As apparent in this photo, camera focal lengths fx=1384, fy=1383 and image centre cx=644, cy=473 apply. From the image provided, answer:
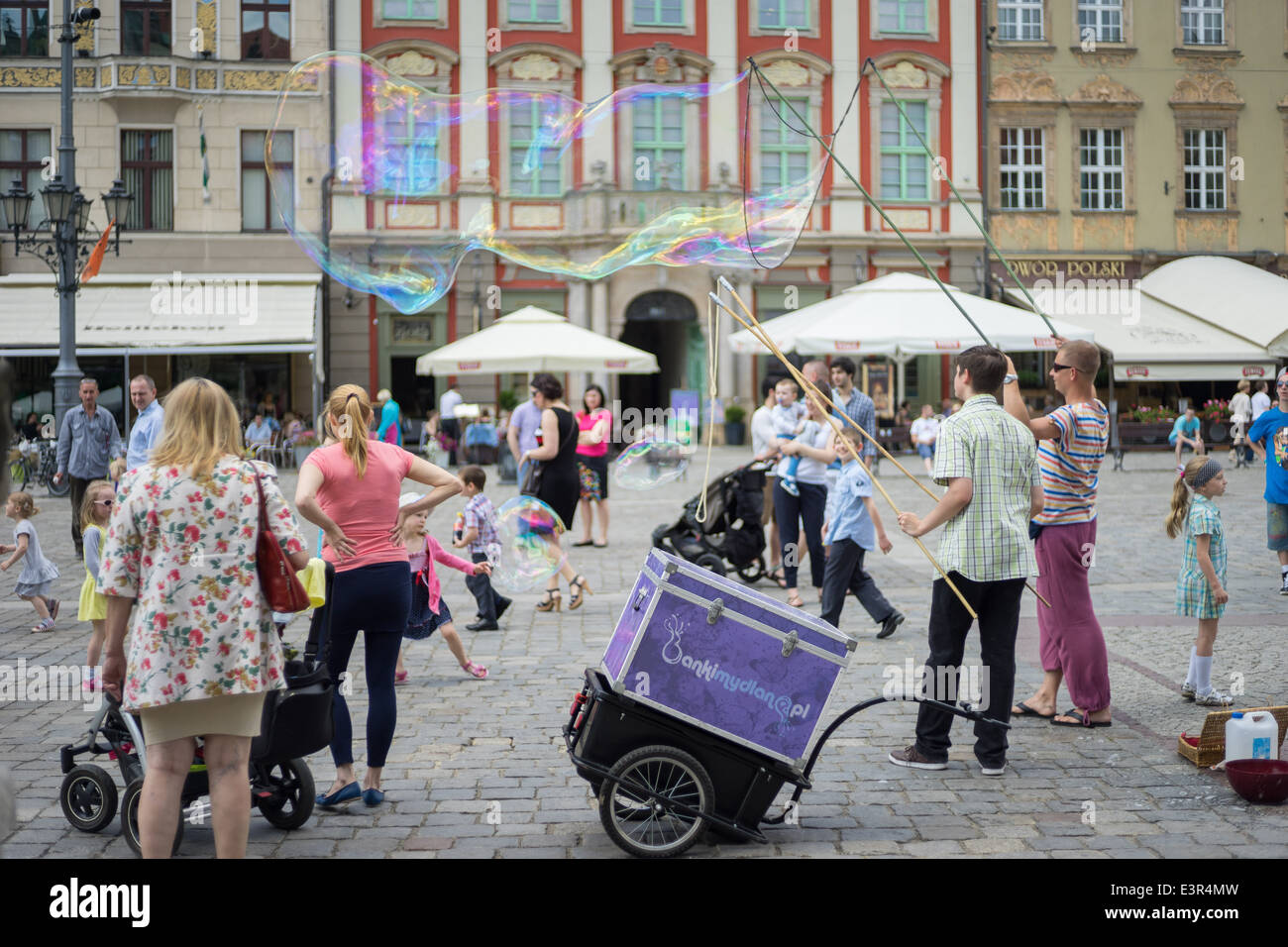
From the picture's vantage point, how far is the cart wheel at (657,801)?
184 inches

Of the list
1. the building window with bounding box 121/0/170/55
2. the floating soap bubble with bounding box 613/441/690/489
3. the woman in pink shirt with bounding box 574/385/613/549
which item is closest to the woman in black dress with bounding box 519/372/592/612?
the floating soap bubble with bounding box 613/441/690/489

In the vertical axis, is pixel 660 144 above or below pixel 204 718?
above

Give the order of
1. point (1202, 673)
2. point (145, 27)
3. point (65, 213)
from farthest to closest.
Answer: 1. point (145, 27)
2. point (65, 213)
3. point (1202, 673)

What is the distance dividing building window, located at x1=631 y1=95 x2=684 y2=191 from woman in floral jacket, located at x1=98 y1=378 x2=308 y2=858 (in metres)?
26.5

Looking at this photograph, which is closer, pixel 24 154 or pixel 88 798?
pixel 88 798

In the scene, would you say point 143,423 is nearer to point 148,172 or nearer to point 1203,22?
point 148,172

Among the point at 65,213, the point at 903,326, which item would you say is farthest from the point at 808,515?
the point at 65,213

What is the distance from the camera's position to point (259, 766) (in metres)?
4.93

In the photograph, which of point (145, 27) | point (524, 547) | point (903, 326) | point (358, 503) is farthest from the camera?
point (145, 27)

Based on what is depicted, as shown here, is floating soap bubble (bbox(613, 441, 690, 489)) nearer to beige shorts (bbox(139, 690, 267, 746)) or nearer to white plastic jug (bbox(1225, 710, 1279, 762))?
white plastic jug (bbox(1225, 710, 1279, 762))

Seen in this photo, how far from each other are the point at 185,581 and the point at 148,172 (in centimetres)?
2763

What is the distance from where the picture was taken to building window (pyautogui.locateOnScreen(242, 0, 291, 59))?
29.2 metres
